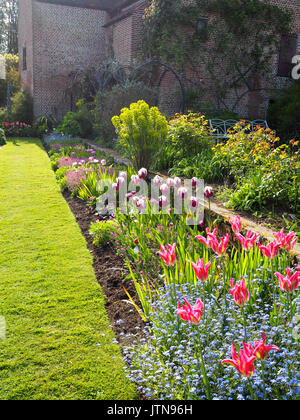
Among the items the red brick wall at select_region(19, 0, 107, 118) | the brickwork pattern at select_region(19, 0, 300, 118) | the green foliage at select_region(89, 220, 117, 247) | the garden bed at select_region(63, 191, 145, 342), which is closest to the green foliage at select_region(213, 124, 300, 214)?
the green foliage at select_region(89, 220, 117, 247)

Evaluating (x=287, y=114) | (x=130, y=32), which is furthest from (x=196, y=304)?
(x=130, y=32)

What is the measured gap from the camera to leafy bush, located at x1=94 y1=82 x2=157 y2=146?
9586 millimetres

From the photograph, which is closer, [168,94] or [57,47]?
[168,94]

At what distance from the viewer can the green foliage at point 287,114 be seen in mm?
12632

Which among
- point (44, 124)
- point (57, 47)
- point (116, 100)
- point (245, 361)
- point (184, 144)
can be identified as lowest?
point (245, 361)

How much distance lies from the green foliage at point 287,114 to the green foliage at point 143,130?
24.2ft

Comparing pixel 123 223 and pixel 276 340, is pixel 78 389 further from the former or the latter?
pixel 123 223

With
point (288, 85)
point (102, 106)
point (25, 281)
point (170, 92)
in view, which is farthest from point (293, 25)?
point (25, 281)

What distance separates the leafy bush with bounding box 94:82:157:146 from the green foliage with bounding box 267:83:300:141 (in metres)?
5.18

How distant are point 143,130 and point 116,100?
3.98 metres

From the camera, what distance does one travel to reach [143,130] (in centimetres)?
604

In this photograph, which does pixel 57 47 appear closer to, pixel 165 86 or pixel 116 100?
pixel 165 86

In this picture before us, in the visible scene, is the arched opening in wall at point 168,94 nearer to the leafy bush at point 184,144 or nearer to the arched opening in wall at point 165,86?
the arched opening in wall at point 165,86

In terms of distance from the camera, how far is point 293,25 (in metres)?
14.6
